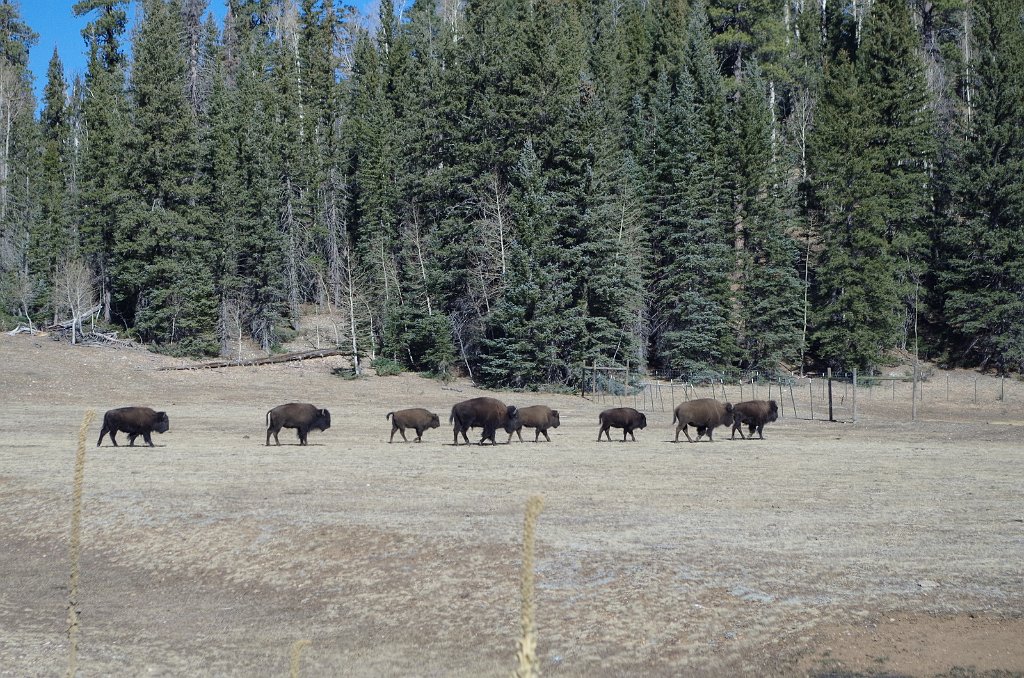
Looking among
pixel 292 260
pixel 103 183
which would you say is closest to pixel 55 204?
pixel 103 183

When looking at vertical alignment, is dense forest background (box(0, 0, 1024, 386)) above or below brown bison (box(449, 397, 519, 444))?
above

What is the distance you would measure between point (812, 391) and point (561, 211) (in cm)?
1738

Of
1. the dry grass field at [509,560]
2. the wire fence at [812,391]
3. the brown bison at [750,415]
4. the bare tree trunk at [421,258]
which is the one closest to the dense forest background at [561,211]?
the bare tree trunk at [421,258]

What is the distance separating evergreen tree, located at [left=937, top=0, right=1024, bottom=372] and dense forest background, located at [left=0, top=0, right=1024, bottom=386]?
18cm

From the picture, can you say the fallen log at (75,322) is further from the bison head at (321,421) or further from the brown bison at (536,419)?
the brown bison at (536,419)

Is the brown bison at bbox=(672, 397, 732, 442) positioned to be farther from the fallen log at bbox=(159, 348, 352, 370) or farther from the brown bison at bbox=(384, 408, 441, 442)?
the fallen log at bbox=(159, 348, 352, 370)

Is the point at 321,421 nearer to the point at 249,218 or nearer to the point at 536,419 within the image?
the point at 536,419

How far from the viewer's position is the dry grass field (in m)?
11.2

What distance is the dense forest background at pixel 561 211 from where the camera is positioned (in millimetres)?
59375

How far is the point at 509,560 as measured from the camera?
1449cm

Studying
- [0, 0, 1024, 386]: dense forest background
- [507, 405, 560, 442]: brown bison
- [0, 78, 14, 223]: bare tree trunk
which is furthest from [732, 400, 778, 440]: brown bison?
[0, 78, 14, 223]: bare tree trunk

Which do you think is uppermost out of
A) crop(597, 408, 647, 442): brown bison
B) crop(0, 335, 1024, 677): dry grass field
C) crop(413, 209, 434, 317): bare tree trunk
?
crop(413, 209, 434, 317): bare tree trunk

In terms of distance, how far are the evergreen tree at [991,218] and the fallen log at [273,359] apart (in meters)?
38.9

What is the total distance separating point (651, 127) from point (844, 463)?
49495 mm
